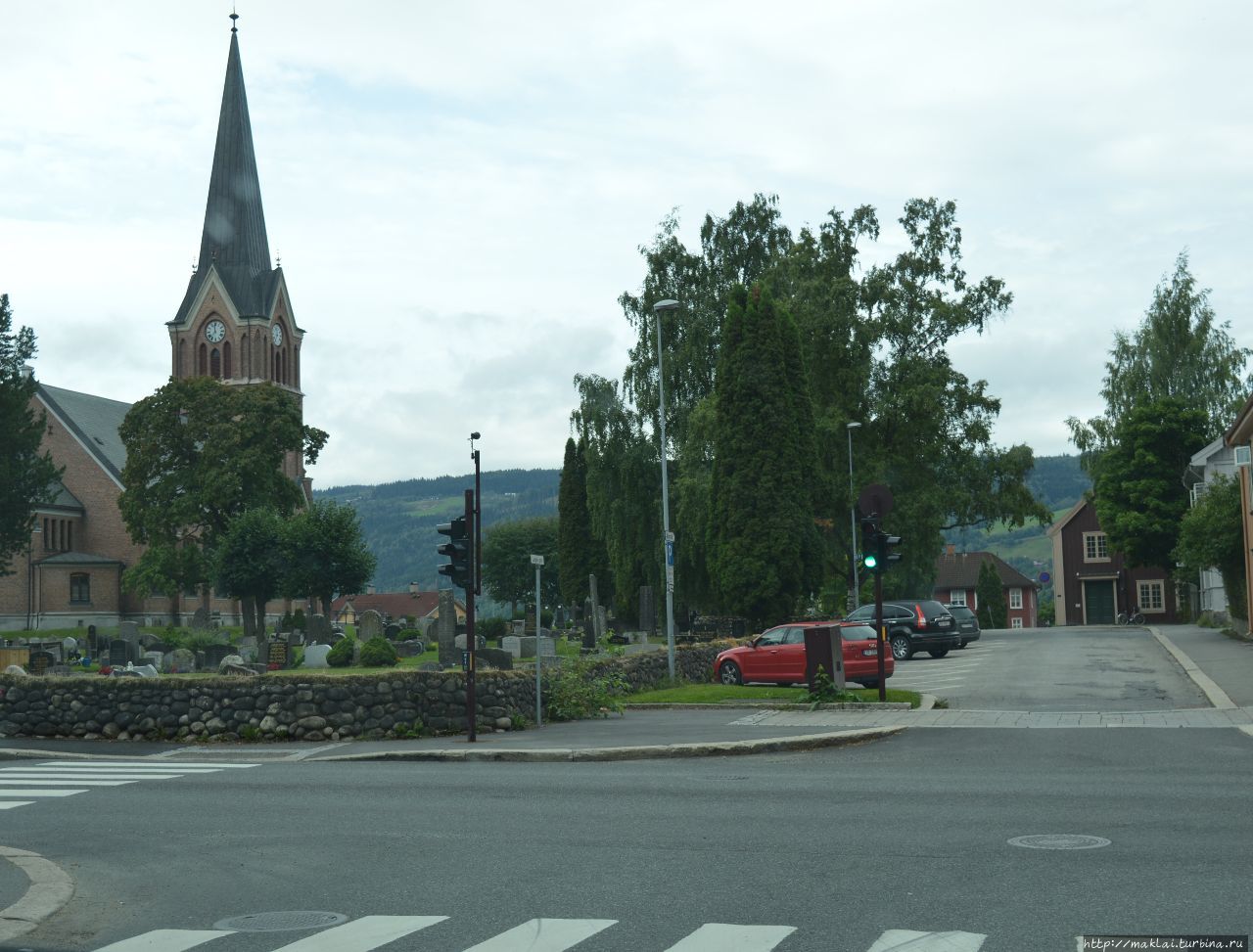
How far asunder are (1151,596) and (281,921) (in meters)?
78.0

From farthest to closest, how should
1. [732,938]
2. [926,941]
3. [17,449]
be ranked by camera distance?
1. [17,449]
2. [732,938]
3. [926,941]

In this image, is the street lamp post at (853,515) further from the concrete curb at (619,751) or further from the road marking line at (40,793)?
the road marking line at (40,793)

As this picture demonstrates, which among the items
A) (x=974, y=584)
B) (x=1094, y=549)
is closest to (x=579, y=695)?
(x=1094, y=549)

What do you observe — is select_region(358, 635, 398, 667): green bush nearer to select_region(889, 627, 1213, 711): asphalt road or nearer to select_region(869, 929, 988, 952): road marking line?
select_region(889, 627, 1213, 711): asphalt road

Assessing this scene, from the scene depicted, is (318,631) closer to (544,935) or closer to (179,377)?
(544,935)

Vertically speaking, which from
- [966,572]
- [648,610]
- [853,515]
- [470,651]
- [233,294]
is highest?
[233,294]

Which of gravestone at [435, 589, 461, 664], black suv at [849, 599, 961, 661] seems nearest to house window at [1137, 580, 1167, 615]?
black suv at [849, 599, 961, 661]

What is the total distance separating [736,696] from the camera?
2362 centimetres

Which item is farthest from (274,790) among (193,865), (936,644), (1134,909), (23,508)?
(23,508)

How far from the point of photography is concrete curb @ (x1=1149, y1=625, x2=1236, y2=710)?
20.8m

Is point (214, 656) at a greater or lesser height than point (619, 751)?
greater

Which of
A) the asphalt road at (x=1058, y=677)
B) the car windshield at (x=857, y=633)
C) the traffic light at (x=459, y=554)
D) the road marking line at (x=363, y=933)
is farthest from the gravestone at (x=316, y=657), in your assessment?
the road marking line at (x=363, y=933)

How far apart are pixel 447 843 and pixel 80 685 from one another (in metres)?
12.4

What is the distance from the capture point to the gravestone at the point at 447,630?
102 feet
